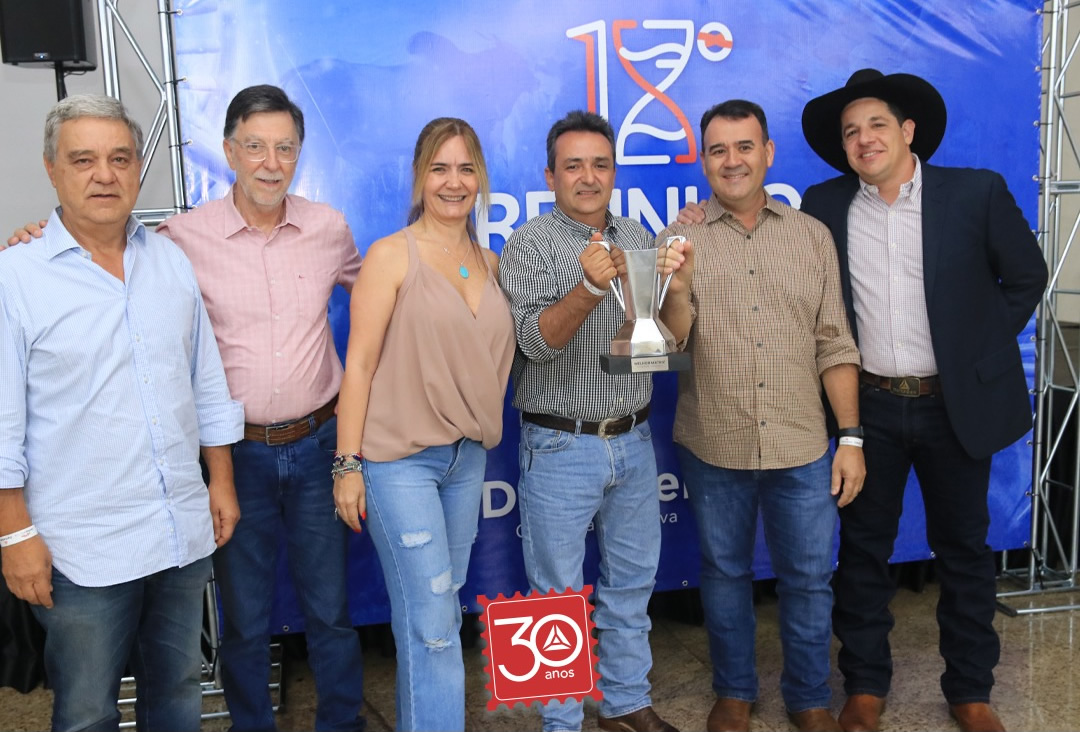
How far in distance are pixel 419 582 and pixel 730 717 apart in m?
1.15

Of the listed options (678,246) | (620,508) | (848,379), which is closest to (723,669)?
(620,508)

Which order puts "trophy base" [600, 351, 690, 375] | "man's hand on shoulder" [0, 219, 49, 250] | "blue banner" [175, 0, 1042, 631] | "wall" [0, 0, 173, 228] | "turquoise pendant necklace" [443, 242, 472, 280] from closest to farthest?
"man's hand on shoulder" [0, 219, 49, 250] → "trophy base" [600, 351, 690, 375] → "turquoise pendant necklace" [443, 242, 472, 280] → "blue banner" [175, 0, 1042, 631] → "wall" [0, 0, 173, 228]

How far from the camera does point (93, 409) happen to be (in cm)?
182

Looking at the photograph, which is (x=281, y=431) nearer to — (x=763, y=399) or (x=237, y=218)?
(x=237, y=218)

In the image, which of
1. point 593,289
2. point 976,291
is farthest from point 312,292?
point 976,291

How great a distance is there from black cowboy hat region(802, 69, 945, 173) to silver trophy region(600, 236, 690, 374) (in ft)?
2.86

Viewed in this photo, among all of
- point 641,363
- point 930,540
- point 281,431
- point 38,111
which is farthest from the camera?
point 38,111

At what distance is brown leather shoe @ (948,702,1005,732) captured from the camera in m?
2.62

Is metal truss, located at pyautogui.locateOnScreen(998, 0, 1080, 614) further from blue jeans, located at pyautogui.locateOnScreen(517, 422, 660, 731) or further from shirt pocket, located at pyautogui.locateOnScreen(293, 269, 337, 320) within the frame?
shirt pocket, located at pyautogui.locateOnScreen(293, 269, 337, 320)

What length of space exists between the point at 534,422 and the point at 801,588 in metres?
0.92

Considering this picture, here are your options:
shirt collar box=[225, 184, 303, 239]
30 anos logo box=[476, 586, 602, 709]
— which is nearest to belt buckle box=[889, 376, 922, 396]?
30 anos logo box=[476, 586, 602, 709]

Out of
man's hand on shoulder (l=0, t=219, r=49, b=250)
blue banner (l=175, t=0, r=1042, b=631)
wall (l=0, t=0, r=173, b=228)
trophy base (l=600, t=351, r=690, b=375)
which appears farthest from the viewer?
wall (l=0, t=0, r=173, b=228)

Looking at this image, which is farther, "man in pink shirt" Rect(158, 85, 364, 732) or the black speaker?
the black speaker

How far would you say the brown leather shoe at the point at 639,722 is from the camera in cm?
257
